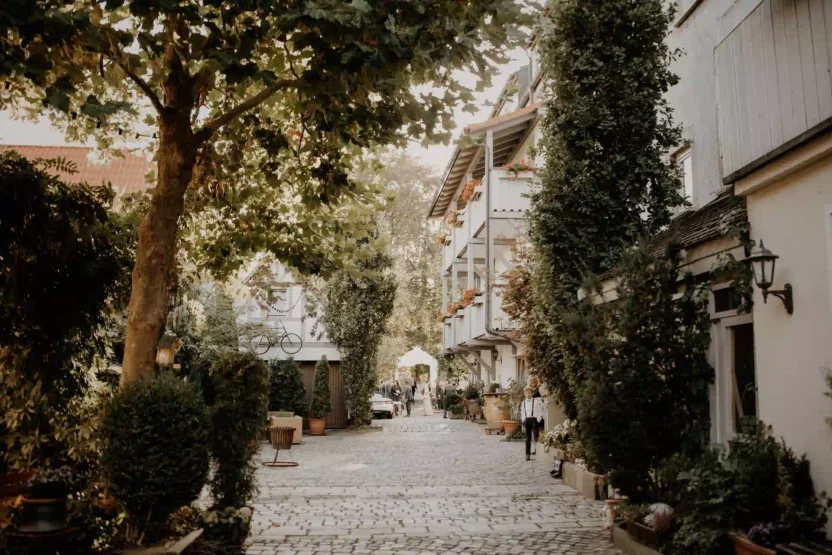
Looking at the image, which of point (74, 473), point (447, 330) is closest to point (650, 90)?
point (74, 473)

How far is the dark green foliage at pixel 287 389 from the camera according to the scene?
92.9 ft

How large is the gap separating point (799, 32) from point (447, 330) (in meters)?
29.4

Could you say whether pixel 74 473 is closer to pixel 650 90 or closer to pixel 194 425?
pixel 194 425

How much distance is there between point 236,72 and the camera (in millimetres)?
6879

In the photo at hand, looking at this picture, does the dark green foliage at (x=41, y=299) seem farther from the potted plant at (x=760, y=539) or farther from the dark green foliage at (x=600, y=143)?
the dark green foliage at (x=600, y=143)

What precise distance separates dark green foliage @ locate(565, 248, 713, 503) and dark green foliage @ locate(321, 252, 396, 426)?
1971 cm

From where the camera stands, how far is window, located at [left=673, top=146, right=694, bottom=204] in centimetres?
1432

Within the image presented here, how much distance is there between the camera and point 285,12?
6.48 metres

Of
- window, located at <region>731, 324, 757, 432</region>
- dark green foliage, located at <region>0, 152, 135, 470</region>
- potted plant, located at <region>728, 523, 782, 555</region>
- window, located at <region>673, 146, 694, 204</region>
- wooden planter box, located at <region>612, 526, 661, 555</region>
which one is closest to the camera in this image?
potted plant, located at <region>728, 523, 782, 555</region>

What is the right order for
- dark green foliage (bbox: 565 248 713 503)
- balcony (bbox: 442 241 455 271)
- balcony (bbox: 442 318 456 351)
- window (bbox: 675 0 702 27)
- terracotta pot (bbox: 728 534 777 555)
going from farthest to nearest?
1. balcony (bbox: 442 318 456 351)
2. balcony (bbox: 442 241 455 271)
3. window (bbox: 675 0 702 27)
4. dark green foliage (bbox: 565 248 713 503)
5. terracotta pot (bbox: 728 534 777 555)

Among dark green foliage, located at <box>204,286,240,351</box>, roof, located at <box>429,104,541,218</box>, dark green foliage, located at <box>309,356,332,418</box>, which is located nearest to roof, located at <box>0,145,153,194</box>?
dark green foliage, located at <box>204,286,240,351</box>

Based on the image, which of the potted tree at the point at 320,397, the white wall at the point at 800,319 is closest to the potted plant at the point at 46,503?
the white wall at the point at 800,319

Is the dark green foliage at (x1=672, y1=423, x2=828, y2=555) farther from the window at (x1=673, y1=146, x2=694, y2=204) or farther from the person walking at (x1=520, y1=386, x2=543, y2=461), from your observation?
the person walking at (x1=520, y1=386, x2=543, y2=461)

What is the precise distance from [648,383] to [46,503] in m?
6.24
